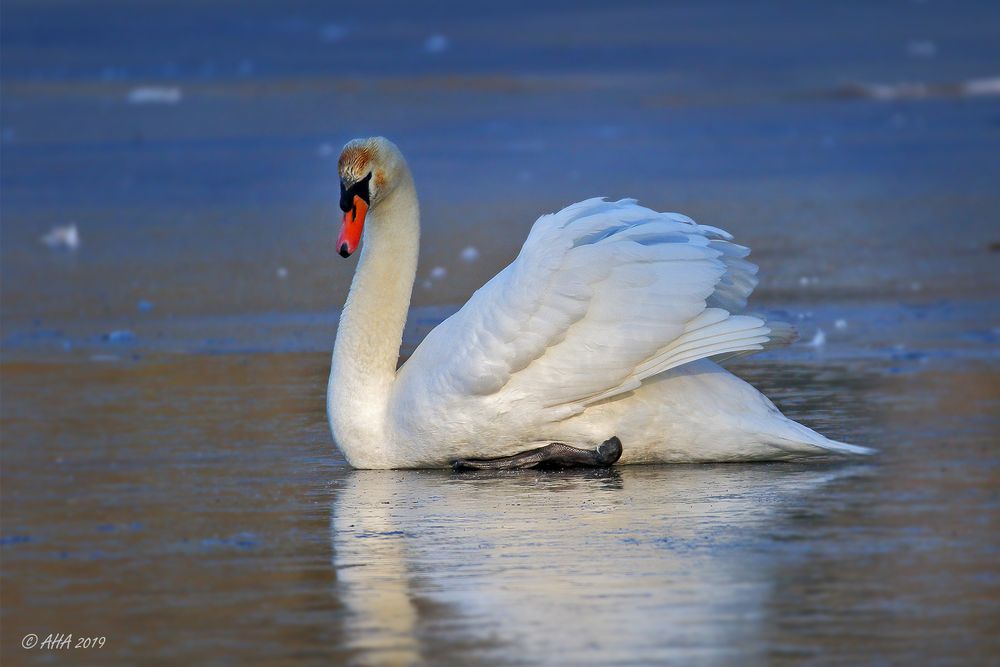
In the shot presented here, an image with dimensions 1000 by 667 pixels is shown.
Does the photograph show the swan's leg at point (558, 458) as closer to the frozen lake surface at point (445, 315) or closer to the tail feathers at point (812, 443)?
the frozen lake surface at point (445, 315)

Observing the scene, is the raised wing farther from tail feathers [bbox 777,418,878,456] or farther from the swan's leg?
tail feathers [bbox 777,418,878,456]

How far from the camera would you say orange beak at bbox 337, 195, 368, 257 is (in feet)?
22.1

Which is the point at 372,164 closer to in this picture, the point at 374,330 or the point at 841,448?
the point at 374,330

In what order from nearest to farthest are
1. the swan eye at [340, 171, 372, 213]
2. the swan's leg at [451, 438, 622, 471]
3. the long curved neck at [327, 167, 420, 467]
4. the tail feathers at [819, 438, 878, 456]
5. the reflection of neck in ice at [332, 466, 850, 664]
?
the reflection of neck in ice at [332, 466, 850, 664]
the tail feathers at [819, 438, 878, 456]
the swan's leg at [451, 438, 622, 471]
the long curved neck at [327, 167, 420, 467]
the swan eye at [340, 171, 372, 213]

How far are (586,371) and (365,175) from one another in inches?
50.8

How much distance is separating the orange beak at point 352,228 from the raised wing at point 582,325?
0.56 m

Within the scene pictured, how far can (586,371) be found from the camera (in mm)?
6348

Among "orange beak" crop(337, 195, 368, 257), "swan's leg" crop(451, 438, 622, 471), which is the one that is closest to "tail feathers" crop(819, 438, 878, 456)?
"swan's leg" crop(451, 438, 622, 471)

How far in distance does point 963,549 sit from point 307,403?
12.1 feet

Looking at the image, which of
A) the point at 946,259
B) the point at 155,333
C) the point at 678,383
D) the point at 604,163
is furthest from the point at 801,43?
the point at 678,383

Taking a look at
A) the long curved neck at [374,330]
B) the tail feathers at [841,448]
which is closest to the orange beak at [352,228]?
the long curved neck at [374,330]

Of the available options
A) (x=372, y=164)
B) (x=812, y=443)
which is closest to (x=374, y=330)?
(x=372, y=164)

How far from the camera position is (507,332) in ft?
20.8

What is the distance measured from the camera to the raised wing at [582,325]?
6340 mm
